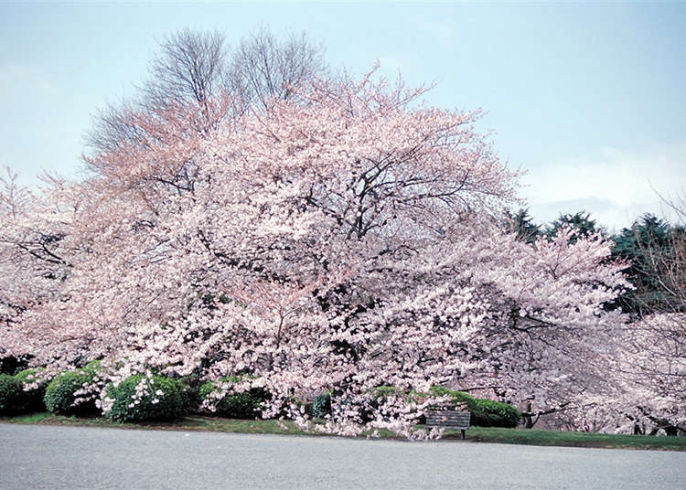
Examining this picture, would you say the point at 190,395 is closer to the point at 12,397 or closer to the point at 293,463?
the point at 12,397

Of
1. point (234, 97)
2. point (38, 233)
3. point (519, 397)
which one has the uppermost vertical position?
point (234, 97)

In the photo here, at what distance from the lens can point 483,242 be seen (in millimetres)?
12828

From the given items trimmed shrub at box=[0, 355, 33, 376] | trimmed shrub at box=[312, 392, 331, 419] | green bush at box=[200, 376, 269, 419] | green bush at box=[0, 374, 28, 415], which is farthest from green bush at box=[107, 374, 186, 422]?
trimmed shrub at box=[0, 355, 33, 376]


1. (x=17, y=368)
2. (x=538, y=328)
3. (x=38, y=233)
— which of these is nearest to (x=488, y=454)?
(x=538, y=328)

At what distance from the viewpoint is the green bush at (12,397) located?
39.5 feet

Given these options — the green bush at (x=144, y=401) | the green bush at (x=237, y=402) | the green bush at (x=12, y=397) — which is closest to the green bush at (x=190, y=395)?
the green bush at (x=237, y=402)

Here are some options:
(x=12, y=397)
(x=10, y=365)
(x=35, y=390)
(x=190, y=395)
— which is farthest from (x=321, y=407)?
(x=10, y=365)

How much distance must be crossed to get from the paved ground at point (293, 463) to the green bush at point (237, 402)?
211 cm

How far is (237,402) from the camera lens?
12.2 meters

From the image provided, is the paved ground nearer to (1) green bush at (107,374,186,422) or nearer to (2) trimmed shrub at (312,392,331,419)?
(1) green bush at (107,374,186,422)

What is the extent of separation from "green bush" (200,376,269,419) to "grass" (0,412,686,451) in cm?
26

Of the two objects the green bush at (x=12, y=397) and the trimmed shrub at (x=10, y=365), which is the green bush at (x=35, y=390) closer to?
the green bush at (x=12, y=397)

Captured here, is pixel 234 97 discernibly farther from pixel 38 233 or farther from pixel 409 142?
pixel 409 142

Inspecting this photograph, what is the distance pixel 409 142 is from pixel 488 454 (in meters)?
6.34
